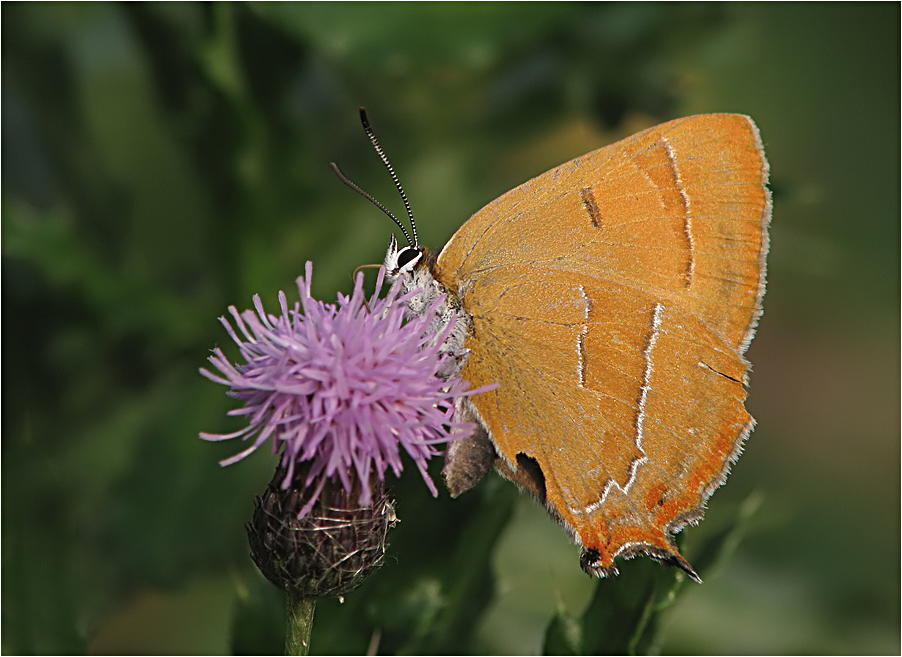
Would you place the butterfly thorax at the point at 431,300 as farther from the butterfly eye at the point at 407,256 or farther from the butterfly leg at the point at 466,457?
the butterfly leg at the point at 466,457

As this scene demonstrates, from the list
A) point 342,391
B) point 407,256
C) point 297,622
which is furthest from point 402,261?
point 297,622

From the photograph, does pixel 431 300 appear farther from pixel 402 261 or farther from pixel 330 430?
pixel 330 430

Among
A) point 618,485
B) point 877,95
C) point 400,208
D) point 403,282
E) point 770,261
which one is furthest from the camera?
point 877,95

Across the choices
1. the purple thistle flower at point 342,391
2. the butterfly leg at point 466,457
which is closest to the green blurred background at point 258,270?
the butterfly leg at point 466,457

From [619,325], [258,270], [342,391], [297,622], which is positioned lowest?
[297,622]

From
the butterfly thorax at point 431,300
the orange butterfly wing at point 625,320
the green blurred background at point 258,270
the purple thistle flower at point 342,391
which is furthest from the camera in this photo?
the green blurred background at point 258,270

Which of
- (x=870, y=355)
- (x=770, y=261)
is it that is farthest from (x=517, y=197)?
(x=870, y=355)

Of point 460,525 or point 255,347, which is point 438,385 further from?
point 460,525
